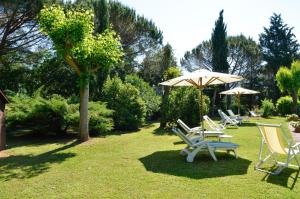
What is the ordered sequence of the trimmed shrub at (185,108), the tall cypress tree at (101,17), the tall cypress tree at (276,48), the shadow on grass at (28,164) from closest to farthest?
the shadow on grass at (28,164) → the trimmed shrub at (185,108) → the tall cypress tree at (101,17) → the tall cypress tree at (276,48)

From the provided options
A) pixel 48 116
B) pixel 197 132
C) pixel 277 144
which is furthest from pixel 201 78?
pixel 48 116

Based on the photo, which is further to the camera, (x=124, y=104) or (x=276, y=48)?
(x=276, y=48)

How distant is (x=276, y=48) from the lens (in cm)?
4181

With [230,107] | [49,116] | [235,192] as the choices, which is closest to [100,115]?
[49,116]

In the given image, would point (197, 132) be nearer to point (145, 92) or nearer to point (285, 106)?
point (145, 92)

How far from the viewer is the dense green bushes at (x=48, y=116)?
41.8 ft

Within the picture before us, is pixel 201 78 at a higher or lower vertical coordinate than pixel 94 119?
higher

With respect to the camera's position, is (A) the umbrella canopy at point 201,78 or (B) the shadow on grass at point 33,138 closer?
(A) the umbrella canopy at point 201,78

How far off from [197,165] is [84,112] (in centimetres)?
543

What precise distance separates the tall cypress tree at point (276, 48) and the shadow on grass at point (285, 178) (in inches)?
1398

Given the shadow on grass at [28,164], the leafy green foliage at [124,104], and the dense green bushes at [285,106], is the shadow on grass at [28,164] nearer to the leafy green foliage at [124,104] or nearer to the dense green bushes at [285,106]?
the leafy green foliage at [124,104]

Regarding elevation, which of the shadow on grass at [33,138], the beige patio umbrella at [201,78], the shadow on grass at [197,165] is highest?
the beige patio umbrella at [201,78]

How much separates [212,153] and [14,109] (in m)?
8.74

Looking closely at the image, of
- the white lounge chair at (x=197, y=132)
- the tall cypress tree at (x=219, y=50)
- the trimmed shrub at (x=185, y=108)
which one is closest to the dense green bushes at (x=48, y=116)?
the white lounge chair at (x=197, y=132)
